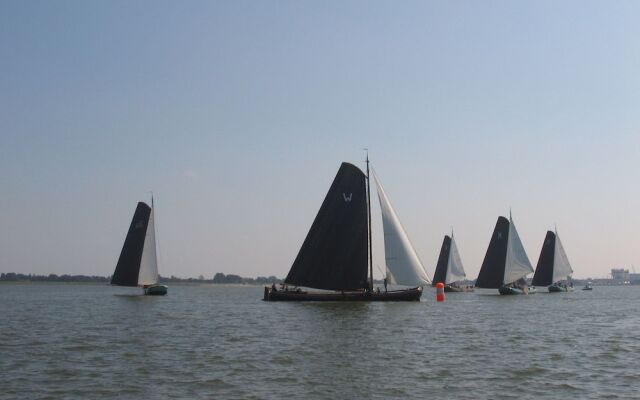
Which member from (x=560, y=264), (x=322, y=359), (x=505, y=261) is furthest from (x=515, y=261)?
(x=322, y=359)

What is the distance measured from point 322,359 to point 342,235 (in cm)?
3855

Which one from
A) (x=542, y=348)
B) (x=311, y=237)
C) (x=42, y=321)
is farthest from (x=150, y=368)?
(x=311, y=237)

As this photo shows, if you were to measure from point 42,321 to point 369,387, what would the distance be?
42.0 metres

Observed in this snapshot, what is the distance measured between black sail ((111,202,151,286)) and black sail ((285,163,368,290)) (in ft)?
100

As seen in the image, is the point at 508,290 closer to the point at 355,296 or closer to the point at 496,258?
the point at 496,258

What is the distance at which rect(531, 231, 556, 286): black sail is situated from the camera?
13575cm

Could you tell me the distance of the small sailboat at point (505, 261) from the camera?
371 feet

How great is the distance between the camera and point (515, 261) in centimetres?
11356

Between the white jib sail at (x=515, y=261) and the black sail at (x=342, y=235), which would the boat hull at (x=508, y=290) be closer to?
the white jib sail at (x=515, y=261)

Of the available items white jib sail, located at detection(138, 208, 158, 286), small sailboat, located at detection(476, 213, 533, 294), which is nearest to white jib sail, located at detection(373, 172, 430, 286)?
white jib sail, located at detection(138, 208, 158, 286)

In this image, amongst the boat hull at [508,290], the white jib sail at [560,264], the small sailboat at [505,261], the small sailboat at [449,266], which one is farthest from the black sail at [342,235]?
the white jib sail at [560,264]

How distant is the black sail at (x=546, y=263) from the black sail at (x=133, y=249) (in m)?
80.3

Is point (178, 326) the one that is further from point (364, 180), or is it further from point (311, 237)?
point (364, 180)

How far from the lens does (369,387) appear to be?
84.8 ft
